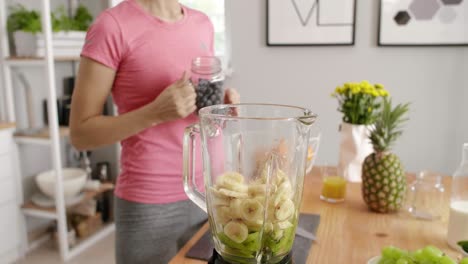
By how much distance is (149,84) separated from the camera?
41.3 inches

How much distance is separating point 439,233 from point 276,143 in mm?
539

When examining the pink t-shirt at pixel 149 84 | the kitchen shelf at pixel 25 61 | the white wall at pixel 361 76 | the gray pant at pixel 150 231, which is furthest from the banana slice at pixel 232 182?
the kitchen shelf at pixel 25 61

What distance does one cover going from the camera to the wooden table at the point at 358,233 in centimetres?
84

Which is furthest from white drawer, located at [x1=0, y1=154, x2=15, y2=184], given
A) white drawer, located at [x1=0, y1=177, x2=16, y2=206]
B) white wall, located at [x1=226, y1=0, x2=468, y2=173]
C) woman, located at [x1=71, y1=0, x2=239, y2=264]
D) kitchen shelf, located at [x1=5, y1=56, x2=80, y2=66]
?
woman, located at [x1=71, y1=0, x2=239, y2=264]

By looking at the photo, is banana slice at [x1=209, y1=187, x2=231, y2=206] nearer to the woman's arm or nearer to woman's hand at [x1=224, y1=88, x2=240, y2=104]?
the woman's arm

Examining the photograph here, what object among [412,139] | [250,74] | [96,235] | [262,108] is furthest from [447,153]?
[96,235]

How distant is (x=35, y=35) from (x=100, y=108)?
4.67ft

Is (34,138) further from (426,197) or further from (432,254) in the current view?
(432,254)

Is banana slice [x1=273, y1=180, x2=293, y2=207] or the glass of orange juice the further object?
the glass of orange juice

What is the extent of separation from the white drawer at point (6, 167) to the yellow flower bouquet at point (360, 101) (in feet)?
5.68

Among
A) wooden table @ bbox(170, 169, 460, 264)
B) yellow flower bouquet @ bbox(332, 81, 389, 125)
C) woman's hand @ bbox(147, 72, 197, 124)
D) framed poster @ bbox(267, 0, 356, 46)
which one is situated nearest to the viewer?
wooden table @ bbox(170, 169, 460, 264)

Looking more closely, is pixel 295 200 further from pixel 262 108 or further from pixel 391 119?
pixel 391 119

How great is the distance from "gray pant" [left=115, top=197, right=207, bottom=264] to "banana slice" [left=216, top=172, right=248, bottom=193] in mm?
434

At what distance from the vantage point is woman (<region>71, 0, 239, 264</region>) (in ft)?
3.21
